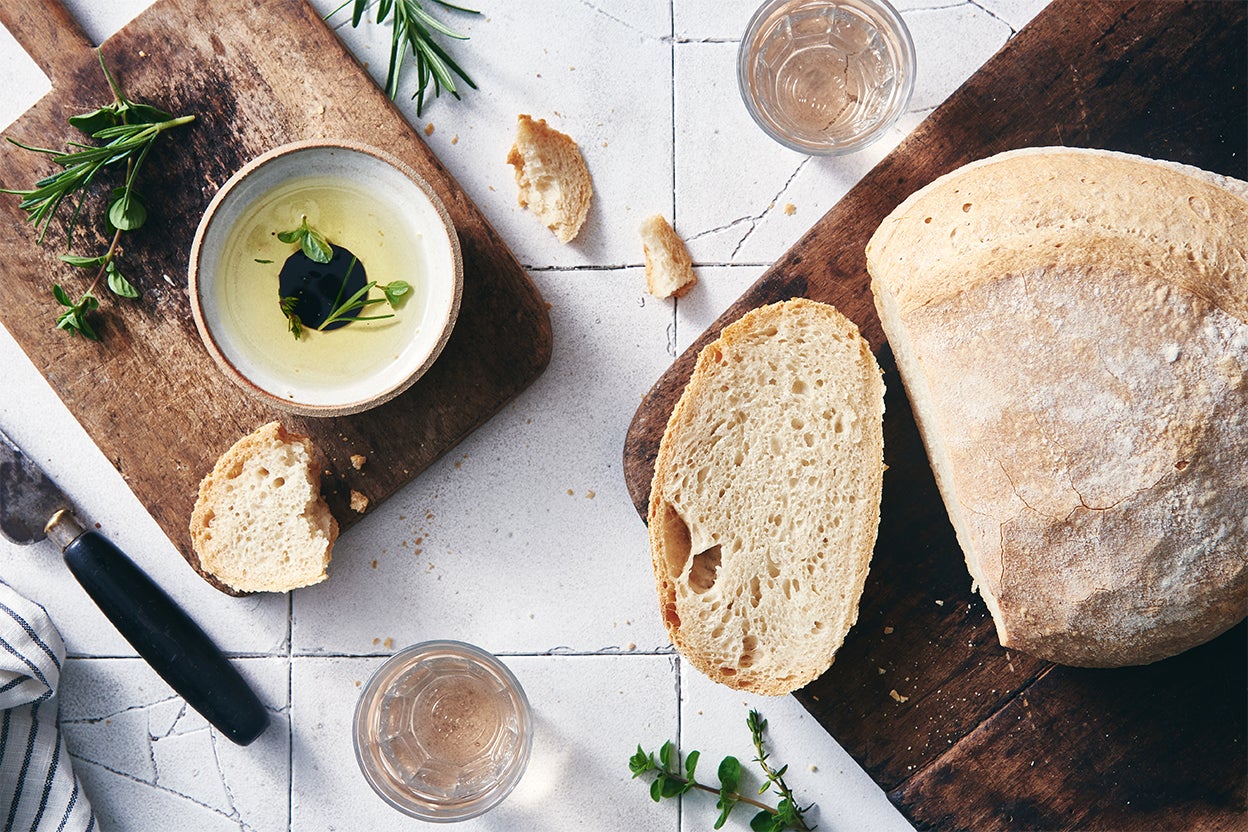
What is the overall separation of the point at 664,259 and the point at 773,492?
50cm

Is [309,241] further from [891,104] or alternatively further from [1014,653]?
Result: [1014,653]

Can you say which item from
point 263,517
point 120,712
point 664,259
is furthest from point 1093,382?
point 120,712

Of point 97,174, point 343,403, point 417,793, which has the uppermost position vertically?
point 97,174

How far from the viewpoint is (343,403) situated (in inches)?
66.8

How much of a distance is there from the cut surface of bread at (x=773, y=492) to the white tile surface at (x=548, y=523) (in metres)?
0.23

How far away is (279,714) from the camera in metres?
1.96

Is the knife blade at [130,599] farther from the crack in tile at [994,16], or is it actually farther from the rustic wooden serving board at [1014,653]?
the crack in tile at [994,16]

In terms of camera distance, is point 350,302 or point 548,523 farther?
point 548,523

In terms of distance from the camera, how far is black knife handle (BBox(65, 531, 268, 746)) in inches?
72.8

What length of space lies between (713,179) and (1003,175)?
1.85 ft

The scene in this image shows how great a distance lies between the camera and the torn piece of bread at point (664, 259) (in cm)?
183

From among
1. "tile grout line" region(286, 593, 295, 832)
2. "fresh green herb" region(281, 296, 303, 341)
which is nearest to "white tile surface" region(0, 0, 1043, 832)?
"tile grout line" region(286, 593, 295, 832)

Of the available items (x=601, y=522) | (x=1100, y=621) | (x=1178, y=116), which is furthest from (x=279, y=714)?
(x=1178, y=116)

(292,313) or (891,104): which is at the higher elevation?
(292,313)
